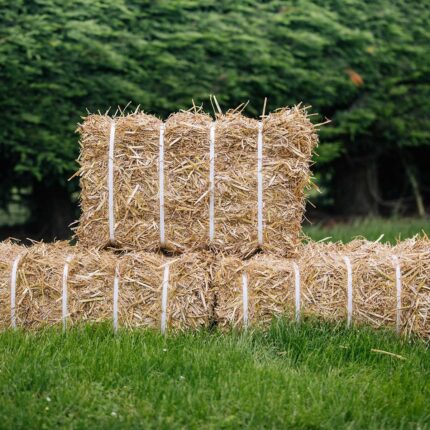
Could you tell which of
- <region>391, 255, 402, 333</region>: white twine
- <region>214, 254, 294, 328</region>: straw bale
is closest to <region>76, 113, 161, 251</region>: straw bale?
<region>214, 254, 294, 328</region>: straw bale

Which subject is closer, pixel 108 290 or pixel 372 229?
pixel 108 290

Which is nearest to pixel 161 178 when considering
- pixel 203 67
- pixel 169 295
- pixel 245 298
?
pixel 169 295

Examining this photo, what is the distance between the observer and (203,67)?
7770 millimetres

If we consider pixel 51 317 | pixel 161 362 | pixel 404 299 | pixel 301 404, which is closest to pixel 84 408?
pixel 161 362

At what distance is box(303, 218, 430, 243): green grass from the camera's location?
7977mm

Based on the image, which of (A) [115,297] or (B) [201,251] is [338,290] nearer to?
(B) [201,251]

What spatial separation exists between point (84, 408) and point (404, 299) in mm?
2006

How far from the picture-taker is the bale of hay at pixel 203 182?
16.3ft

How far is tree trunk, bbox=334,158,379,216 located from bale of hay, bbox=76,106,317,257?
16.9ft

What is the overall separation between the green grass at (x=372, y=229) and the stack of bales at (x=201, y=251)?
9.33ft

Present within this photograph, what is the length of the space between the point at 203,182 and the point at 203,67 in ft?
9.99

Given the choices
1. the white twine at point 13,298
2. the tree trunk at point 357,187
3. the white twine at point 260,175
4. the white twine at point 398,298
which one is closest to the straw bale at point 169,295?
the white twine at point 260,175

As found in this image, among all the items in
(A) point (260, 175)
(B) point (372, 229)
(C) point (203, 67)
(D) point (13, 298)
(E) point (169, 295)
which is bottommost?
(B) point (372, 229)

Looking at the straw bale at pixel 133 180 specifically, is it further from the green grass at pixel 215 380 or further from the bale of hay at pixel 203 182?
the green grass at pixel 215 380
